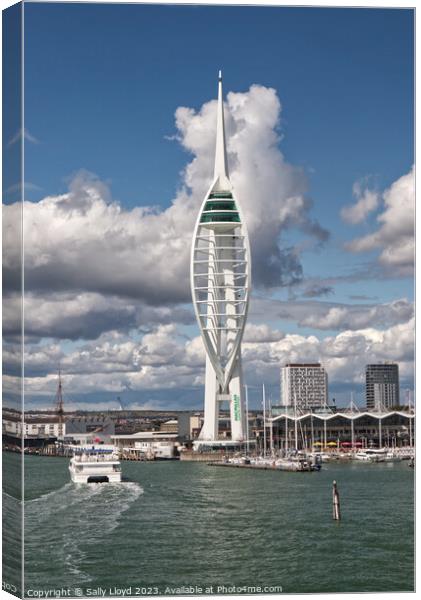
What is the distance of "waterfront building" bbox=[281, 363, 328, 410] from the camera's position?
216 feet

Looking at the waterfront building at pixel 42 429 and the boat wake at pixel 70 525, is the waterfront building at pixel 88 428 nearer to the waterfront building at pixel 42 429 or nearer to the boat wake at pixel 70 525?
the waterfront building at pixel 42 429

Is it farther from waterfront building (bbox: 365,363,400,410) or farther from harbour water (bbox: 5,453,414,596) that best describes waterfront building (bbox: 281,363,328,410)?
harbour water (bbox: 5,453,414,596)

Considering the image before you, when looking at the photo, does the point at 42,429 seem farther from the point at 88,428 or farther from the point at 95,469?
the point at 95,469

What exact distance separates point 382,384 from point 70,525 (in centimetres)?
4382

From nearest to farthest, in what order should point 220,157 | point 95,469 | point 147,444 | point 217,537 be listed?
point 217,537, point 95,469, point 220,157, point 147,444

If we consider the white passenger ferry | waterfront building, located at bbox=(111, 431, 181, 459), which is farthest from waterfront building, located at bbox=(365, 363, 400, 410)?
the white passenger ferry

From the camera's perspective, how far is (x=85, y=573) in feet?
33.8

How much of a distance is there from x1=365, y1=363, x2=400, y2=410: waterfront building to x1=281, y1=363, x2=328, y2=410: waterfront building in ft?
10.8

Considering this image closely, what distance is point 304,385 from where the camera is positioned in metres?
66.1

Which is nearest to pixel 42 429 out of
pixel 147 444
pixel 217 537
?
pixel 147 444

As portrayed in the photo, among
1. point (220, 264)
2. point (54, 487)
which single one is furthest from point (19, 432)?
point (220, 264)

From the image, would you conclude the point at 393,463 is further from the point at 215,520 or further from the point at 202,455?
the point at 215,520

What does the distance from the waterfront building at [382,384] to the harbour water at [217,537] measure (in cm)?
2998

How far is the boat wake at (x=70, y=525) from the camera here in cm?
1030
